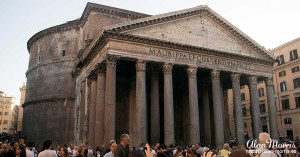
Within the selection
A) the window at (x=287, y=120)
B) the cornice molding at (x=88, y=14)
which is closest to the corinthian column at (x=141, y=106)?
the cornice molding at (x=88, y=14)

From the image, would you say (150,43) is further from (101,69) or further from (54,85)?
(54,85)

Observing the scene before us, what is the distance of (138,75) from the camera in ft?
54.7

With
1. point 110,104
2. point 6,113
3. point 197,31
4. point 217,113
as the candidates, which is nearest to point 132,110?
point 110,104

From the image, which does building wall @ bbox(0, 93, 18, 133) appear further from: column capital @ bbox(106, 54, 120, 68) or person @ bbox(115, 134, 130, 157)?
person @ bbox(115, 134, 130, 157)

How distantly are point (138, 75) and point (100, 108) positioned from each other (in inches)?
132

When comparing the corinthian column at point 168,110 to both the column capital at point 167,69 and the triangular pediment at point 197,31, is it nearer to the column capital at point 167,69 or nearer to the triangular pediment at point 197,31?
the column capital at point 167,69

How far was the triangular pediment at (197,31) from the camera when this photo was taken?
1730 centimetres

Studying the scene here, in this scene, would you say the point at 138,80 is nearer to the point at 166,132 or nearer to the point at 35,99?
the point at 166,132

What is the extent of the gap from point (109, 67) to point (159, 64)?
3.86 m

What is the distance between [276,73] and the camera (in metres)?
33.7

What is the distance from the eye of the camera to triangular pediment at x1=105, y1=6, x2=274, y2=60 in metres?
17.3

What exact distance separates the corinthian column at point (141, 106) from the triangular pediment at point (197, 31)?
7.70 feet

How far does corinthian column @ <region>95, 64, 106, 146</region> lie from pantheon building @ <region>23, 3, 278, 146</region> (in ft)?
0.21

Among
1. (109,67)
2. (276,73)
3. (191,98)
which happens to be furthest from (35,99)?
(276,73)
